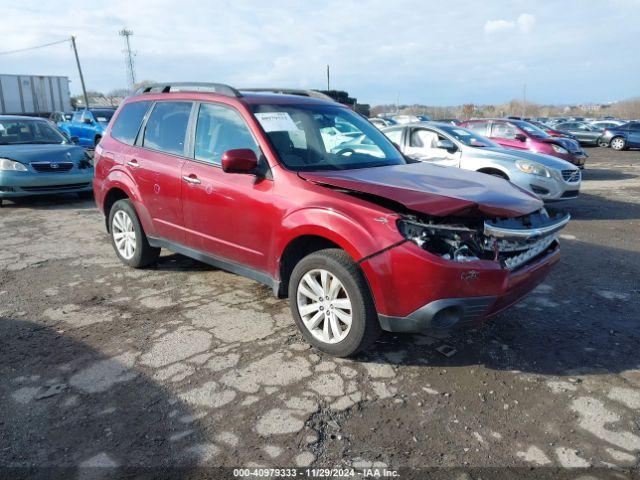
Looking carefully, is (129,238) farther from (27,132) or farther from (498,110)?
(498,110)

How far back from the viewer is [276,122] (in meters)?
4.15

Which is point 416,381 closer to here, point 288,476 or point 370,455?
point 370,455

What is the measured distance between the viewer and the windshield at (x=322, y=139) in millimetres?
4012

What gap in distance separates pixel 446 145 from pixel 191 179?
5.65 metres

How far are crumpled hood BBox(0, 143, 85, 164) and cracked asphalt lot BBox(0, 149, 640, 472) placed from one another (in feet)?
14.6

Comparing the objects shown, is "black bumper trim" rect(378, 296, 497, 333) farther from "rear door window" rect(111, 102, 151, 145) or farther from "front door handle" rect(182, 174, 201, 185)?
"rear door window" rect(111, 102, 151, 145)

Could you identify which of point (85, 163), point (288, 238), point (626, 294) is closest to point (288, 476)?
point (288, 238)

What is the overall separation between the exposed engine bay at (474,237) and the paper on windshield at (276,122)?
1531 millimetres

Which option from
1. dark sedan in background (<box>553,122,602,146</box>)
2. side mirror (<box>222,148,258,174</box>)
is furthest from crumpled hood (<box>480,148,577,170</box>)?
dark sedan in background (<box>553,122,602,146</box>)

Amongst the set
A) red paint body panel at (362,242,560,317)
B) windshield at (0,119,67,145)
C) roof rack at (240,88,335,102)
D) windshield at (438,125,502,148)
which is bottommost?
red paint body panel at (362,242,560,317)

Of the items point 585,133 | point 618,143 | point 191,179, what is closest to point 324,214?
point 191,179

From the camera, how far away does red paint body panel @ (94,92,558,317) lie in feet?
10.1

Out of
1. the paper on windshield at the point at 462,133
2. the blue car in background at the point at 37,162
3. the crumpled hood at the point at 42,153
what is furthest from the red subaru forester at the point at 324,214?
the paper on windshield at the point at 462,133

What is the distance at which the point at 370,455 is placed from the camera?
2.57 metres
